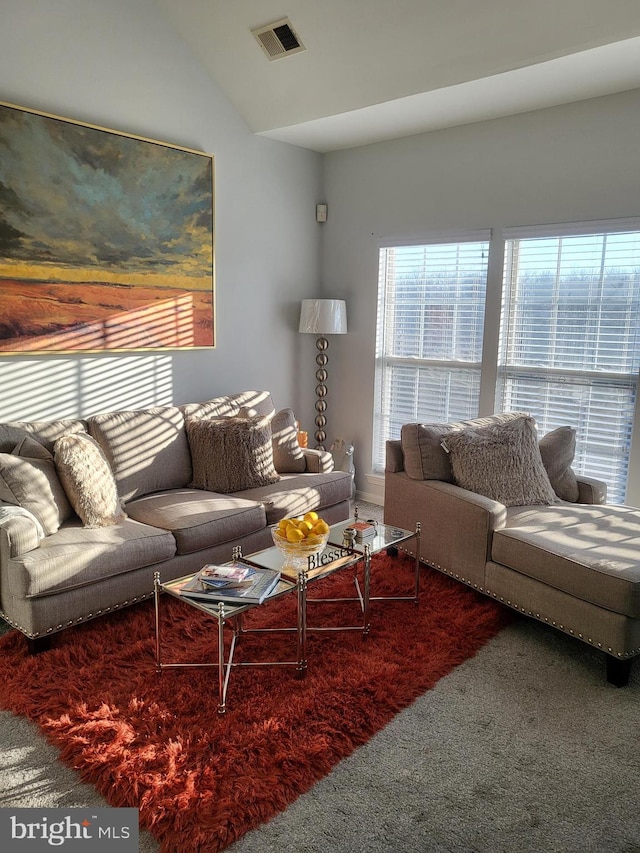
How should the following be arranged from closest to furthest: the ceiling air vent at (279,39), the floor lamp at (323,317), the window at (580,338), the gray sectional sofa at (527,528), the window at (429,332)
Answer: the gray sectional sofa at (527,528), the ceiling air vent at (279,39), the window at (580,338), the window at (429,332), the floor lamp at (323,317)

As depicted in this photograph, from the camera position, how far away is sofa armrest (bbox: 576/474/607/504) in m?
3.82

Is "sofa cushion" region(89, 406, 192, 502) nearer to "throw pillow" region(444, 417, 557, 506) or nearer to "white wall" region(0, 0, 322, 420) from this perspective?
"white wall" region(0, 0, 322, 420)

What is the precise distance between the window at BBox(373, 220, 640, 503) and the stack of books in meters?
1.63

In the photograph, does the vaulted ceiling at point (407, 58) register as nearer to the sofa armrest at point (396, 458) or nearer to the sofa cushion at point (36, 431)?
the sofa armrest at point (396, 458)

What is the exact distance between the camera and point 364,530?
10.9 feet

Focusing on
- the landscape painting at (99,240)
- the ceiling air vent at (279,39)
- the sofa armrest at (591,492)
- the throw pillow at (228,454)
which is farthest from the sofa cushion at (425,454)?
the ceiling air vent at (279,39)

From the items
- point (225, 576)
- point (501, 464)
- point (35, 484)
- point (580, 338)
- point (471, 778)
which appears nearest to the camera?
point (471, 778)

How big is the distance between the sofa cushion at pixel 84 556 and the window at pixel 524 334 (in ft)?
7.91

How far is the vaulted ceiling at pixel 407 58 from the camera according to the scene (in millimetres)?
3193

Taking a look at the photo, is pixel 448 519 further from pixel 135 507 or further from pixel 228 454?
pixel 135 507

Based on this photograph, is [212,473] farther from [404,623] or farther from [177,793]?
[177,793]

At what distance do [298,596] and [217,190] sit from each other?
9.78 feet

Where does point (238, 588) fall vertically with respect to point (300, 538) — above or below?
below

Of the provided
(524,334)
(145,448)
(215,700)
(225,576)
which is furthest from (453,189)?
(215,700)
